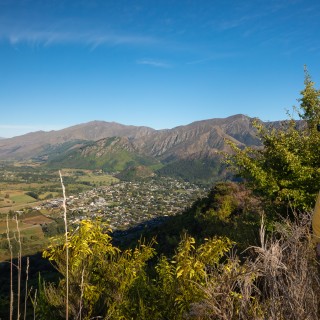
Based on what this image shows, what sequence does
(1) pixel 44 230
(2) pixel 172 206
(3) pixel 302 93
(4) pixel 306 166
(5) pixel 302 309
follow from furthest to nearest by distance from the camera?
(2) pixel 172 206 < (1) pixel 44 230 < (3) pixel 302 93 < (4) pixel 306 166 < (5) pixel 302 309

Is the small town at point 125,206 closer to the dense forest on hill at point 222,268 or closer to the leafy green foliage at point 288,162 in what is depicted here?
the leafy green foliage at point 288,162

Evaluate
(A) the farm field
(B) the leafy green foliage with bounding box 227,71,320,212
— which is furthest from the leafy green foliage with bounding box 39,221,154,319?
(A) the farm field

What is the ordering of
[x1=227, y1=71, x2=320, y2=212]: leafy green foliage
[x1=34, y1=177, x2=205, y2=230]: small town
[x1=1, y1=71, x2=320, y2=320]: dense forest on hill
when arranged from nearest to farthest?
1. [x1=1, y1=71, x2=320, y2=320]: dense forest on hill
2. [x1=227, y1=71, x2=320, y2=212]: leafy green foliage
3. [x1=34, y1=177, x2=205, y2=230]: small town

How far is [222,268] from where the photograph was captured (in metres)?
4.12

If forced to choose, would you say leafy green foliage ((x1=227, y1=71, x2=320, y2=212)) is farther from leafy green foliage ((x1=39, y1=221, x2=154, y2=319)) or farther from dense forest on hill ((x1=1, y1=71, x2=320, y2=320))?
leafy green foliage ((x1=39, y1=221, x2=154, y2=319))

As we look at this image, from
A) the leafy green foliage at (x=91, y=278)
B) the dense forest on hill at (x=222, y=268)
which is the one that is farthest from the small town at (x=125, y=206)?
the leafy green foliage at (x=91, y=278)

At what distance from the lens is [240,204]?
34.2 m

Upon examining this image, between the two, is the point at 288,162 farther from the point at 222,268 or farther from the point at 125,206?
the point at 125,206

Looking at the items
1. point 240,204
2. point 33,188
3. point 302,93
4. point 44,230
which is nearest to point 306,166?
point 302,93

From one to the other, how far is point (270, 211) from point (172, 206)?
103067mm

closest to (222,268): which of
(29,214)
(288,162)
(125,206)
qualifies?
(288,162)

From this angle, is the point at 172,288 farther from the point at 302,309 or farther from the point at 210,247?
the point at 302,309

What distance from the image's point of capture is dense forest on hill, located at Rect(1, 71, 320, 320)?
332 cm

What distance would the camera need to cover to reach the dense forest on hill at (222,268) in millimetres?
3322
